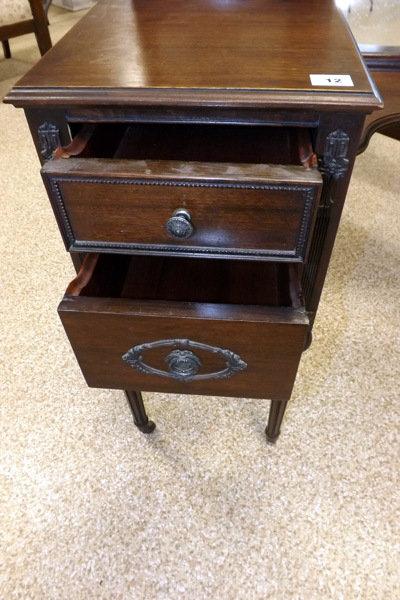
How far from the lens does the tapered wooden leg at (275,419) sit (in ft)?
2.13

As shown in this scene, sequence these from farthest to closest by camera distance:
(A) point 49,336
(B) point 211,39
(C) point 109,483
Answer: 1. (A) point 49,336
2. (C) point 109,483
3. (B) point 211,39

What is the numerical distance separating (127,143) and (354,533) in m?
0.66

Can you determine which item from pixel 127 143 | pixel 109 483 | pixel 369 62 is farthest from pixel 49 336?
pixel 369 62

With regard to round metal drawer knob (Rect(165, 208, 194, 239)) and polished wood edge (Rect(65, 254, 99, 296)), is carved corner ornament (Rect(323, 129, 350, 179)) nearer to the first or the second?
round metal drawer knob (Rect(165, 208, 194, 239))

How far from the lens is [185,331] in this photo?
0.50 m

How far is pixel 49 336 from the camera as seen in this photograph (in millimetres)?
932

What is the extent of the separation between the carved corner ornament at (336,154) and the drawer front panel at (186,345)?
185 millimetres

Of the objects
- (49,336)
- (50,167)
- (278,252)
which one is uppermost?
(50,167)

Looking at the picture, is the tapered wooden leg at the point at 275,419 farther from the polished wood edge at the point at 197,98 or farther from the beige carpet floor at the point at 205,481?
the polished wood edge at the point at 197,98

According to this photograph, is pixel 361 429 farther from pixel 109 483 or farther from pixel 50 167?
pixel 50 167

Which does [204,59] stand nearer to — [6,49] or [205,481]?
[205,481]

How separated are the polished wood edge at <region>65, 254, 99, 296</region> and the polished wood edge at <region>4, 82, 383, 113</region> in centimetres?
20

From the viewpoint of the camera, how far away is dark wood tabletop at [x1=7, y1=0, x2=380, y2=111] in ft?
1.52

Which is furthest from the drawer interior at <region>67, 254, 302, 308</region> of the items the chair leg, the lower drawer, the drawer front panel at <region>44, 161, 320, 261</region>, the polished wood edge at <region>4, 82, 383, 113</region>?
the chair leg
